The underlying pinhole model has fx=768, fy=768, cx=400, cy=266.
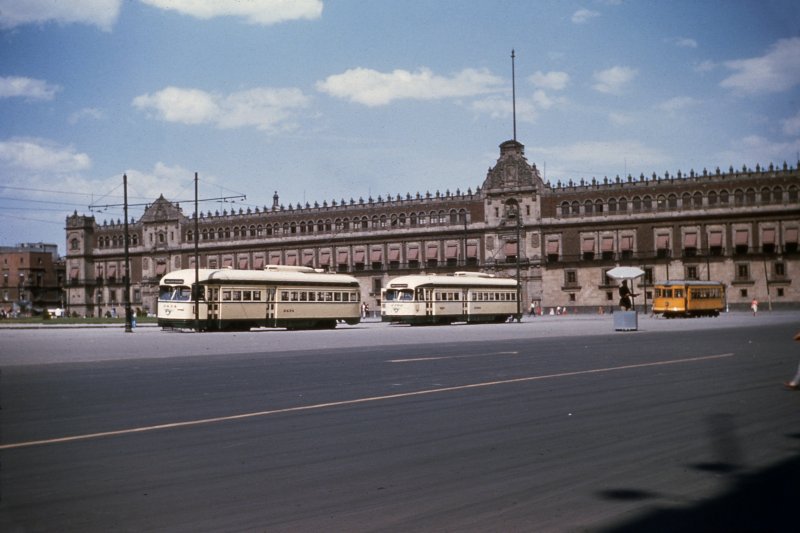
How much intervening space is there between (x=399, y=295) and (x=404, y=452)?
132 ft

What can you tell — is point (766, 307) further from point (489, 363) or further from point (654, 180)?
point (489, 363)

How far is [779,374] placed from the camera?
1266cm

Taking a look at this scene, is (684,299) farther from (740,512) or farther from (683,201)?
(740,512)

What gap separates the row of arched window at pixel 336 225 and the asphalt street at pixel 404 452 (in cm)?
6846

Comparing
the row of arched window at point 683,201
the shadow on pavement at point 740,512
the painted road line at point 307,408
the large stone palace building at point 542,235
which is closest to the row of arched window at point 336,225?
the large stone palace building at point 542,235

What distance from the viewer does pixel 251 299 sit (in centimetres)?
3881

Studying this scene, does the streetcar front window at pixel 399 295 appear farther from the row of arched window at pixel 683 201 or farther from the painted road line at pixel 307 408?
the row of arched window at pixel 683 201

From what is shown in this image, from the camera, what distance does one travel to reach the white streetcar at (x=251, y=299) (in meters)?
37.2

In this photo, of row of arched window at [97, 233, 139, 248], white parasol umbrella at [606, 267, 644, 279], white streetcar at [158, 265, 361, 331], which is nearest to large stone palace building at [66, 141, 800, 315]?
row of arched window at [97, 233, 139, 248]

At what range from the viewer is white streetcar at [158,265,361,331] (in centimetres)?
3725

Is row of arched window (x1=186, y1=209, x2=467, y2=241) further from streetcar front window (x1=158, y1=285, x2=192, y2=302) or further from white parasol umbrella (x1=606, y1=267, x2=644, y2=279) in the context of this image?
streetcar front window (x1=158, y1=285, x2=192, y2=302)

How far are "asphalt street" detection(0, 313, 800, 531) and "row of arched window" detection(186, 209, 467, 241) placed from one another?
68.5 metres

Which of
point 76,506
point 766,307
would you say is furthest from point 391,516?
point 766,307

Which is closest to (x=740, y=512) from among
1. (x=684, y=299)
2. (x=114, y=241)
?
(x=684, y=299)
